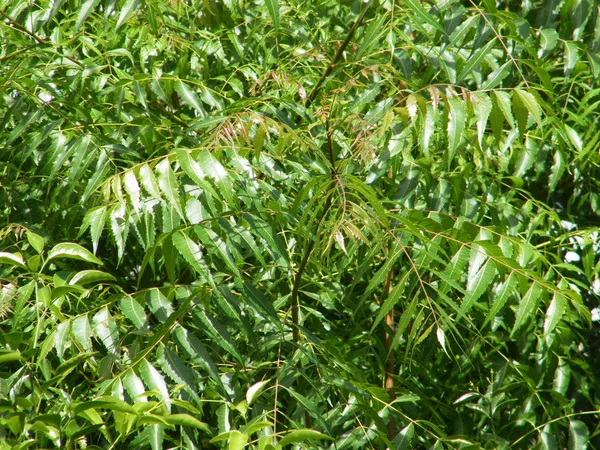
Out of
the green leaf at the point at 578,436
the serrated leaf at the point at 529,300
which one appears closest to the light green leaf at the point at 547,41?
the serrated leaf at the point at 529,300

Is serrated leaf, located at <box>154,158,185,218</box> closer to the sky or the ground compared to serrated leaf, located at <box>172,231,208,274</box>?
closer to the sky

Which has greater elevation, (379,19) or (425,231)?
(379,19)

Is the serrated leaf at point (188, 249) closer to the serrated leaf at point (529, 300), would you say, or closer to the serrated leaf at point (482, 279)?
the serrated leaf at point (482, 279)

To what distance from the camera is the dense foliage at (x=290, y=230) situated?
1611mm

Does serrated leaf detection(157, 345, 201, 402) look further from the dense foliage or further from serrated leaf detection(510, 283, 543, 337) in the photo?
serrated leaf detection(510, 283, 543, 337)

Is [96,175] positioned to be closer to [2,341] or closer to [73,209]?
[73,209]

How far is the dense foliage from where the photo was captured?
5.29ft

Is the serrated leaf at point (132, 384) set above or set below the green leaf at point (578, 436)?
above

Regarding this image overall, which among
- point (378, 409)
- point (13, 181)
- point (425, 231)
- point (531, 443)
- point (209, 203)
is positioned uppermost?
point (209, 203)

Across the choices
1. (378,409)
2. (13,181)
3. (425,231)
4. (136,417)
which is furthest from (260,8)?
(136,417)

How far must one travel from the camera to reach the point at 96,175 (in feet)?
6.79

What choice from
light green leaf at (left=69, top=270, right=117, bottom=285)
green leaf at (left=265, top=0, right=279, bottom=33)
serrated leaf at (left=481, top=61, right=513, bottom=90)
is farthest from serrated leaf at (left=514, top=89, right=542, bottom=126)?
light green leaf at (left=69, top=270, right=117, bottom=285)

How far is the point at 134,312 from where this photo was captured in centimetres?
174

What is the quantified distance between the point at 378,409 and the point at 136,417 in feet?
2.98
